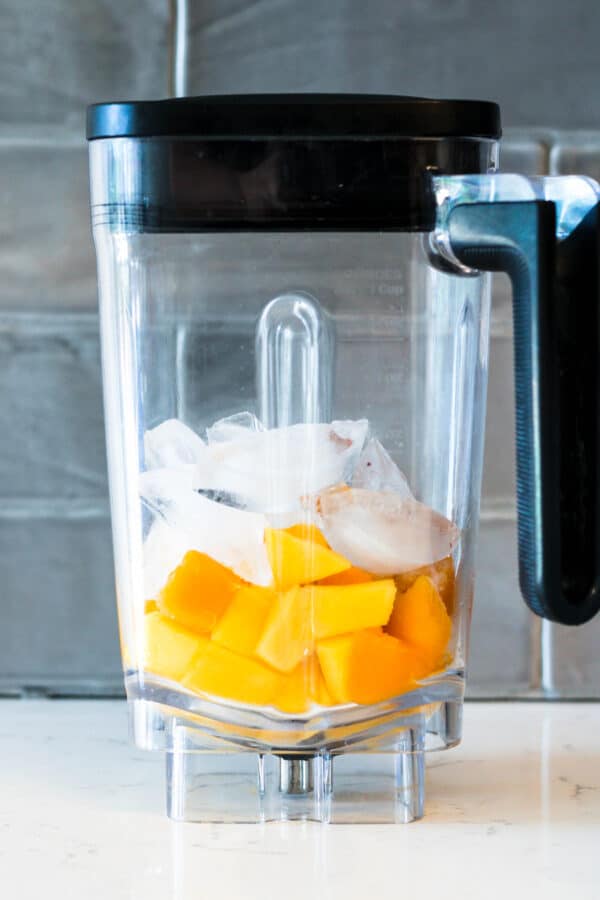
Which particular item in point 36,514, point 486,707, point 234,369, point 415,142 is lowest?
point 486,707

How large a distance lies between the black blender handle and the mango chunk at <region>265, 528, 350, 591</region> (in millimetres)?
94

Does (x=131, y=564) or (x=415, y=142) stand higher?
(x=415, y=142)

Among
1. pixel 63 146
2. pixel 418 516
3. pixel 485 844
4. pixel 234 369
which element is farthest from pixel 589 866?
pixel 63 146

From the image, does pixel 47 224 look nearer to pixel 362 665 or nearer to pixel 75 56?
pixel 75 56

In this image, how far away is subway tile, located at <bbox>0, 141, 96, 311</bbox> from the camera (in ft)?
3.07

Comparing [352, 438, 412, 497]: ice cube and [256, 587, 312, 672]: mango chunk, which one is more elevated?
[352, 438, 412, 497]: ice cube

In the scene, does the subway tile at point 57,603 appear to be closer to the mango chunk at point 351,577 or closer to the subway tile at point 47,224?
the subway tile at point 47,224

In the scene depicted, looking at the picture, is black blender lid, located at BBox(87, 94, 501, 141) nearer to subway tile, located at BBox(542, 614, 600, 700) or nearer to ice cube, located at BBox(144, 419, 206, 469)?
ice cube, located at BBox(144, 419, 206, 469)

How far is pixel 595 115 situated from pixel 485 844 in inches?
20.3

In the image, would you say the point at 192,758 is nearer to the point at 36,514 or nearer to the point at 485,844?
the point at 485,844

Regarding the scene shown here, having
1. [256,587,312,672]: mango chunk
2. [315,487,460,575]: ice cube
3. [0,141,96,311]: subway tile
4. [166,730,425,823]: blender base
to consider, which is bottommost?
[166,730,425,823]: blender base

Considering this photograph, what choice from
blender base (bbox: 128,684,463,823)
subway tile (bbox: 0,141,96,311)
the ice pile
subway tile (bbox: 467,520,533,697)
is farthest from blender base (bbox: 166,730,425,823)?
subway tile (bbox: 0,141,96,311)

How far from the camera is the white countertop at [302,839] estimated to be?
0.60m

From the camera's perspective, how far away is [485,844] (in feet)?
2.15
